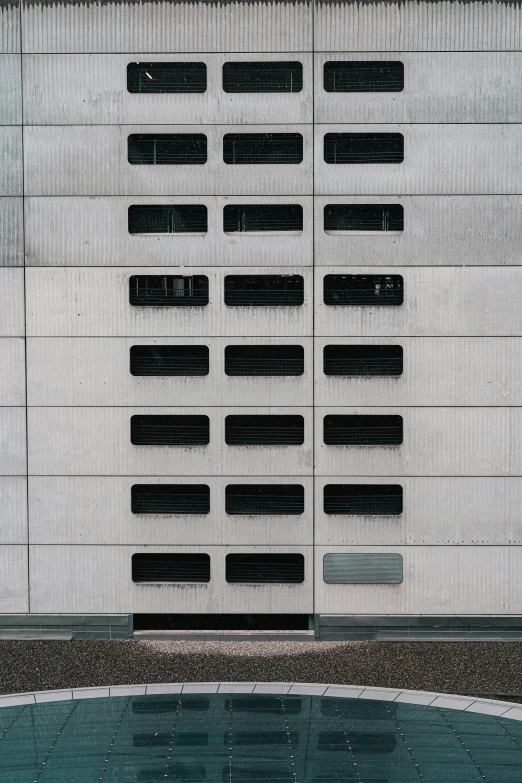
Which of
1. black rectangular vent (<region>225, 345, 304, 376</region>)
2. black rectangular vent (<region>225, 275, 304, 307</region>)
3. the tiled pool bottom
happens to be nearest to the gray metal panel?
black rectangular vent (<region>225, 275, 304, 307</region>)

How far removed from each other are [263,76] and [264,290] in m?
4.81

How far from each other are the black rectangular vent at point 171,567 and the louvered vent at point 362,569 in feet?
9.43

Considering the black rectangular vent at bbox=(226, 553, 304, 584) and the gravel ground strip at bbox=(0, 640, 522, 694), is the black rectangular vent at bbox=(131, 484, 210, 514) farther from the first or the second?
the gravel ground strip at bbox=(0, 640, 522, 694)

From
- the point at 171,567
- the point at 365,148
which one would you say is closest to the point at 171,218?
the point at 365,148

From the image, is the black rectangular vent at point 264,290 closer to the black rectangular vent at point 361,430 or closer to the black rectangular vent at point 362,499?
the black rectangular vent at point 361,430

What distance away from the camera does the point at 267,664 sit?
55.5 ft

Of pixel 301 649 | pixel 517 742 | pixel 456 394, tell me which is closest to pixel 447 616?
pixel 301 649

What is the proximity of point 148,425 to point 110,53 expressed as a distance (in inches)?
332

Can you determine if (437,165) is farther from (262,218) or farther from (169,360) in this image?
(169,360)

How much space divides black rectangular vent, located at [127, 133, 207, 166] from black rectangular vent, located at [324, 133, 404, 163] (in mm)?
2925

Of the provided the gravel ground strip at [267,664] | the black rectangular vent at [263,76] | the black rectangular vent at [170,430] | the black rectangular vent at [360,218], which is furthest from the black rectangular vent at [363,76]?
the gravel ground strip at [267,664]

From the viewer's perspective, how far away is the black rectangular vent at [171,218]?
1847cm

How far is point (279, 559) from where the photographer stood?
18797 millimetres

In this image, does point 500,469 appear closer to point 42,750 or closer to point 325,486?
point 325,486
